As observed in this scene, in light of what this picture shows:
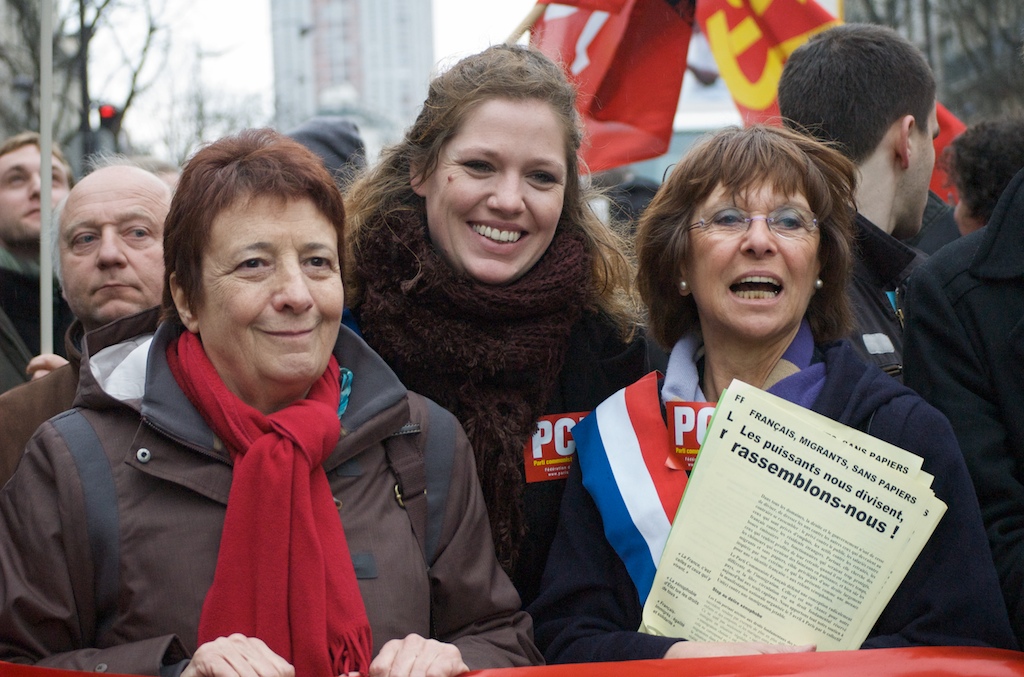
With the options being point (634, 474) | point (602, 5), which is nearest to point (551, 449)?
point (634, 474)

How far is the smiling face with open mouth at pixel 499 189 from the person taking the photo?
3453 mm

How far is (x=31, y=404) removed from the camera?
3.26 meters

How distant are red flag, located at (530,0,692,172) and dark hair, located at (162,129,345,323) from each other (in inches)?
124

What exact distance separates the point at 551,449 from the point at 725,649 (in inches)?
38.5

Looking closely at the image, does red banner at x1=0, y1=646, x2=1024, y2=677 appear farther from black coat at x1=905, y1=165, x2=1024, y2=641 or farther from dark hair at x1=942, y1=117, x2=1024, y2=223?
dark hair at x1=942, y1=117, x2=1024, y2=223

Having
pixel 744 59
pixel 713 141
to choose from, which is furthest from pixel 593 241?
pixel 744 59

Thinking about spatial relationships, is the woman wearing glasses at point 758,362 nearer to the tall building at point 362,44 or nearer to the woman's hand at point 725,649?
the woman's hand at point 725,649

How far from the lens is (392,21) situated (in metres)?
129

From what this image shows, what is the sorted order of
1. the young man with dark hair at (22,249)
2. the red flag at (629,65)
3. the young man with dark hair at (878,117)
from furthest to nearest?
the red flag at (629,65) → the young man with dark hair at (22,249) → the young man with dark hair at (878,117)

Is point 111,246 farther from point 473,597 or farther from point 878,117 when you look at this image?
point 878,117

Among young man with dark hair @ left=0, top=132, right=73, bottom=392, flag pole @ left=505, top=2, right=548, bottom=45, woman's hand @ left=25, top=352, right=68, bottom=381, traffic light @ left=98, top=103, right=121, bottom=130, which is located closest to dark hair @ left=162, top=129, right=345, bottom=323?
woman's hand @ left=25, top=352, right=68, bottom=381

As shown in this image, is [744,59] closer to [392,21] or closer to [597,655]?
[597,655]

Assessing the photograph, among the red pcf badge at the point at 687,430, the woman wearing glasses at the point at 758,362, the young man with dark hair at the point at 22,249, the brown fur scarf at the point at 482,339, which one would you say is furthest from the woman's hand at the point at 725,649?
the young man with dark hair at the point at 22,249

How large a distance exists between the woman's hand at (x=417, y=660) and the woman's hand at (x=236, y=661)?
0.61 feet
